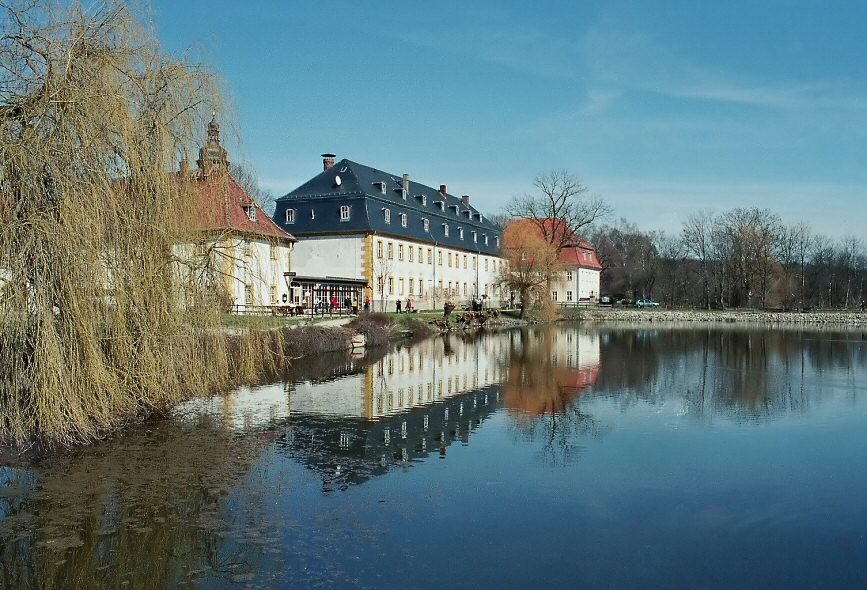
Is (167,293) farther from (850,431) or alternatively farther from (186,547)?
(850,431)

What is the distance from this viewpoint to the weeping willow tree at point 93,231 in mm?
9633

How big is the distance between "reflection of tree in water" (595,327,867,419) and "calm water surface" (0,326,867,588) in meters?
0.33

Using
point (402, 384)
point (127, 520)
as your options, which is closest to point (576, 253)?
point (402, 384)

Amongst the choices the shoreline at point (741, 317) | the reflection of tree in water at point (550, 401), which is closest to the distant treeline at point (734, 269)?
the shoreline at point (741, 317)

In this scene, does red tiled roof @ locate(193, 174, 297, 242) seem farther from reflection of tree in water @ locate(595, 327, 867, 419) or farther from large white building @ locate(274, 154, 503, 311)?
large white building @ locate(274, 154, 503, 311)

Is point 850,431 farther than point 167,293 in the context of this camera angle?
Yes

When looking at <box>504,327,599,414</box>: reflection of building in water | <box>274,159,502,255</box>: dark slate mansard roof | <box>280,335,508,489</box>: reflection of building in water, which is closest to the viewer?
<box>280,335,508,489</box>: reflection of building in water

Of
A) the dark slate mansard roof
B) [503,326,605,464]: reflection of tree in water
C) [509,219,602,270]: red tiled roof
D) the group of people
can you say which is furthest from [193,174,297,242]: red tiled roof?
[509,219,602,270]: red tiled roof

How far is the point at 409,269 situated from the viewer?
166 feet

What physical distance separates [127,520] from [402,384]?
1132 centimetres

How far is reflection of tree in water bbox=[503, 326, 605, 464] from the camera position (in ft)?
39.8

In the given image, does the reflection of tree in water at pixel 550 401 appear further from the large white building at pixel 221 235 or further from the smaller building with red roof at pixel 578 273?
the smaller building with red roof at pixel 578 273

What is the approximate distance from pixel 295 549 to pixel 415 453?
4239 mm

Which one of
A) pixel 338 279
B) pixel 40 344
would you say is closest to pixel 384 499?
pixel 40 344
